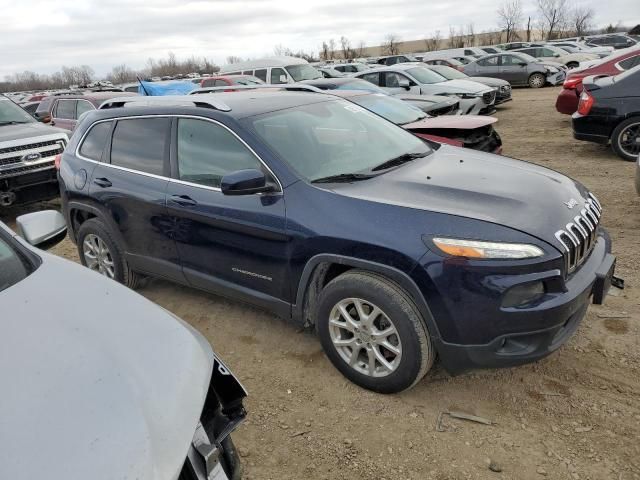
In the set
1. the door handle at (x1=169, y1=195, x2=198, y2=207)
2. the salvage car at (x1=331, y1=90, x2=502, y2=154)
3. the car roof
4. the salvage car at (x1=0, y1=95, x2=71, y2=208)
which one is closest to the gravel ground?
the door handle at (x1=169, y1=195, x2=198, y2=207)

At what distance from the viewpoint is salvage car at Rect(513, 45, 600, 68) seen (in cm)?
2294

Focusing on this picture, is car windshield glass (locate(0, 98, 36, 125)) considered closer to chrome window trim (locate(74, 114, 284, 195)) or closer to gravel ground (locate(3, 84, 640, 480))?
chrome window trim (locate(74, 114, 284, 195))

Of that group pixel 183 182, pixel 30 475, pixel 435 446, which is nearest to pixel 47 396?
pixel 30 475

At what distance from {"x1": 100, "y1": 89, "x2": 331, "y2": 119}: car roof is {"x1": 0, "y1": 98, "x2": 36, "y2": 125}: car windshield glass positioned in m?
4.87

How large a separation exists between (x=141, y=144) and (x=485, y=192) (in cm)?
267

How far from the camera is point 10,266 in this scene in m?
2.31

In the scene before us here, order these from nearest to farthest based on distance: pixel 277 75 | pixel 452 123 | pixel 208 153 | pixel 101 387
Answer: pixel 101 387 → pixel 208 153 → pixel 452 123 → pixel 277 75

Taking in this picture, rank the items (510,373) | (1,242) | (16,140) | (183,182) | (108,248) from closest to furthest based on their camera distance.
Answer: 1. (1,242)
2. (510,373)
3. (183,182)
4. (108,248)
5. (16,140)

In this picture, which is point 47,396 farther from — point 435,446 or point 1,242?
point 435,446

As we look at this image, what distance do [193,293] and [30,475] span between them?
3341mm

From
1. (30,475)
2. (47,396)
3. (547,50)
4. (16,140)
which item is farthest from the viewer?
(547,50)

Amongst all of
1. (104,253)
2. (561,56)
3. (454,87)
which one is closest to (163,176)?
(104,253)

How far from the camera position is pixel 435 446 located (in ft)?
8.57

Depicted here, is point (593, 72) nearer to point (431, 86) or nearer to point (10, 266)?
point (431, 86)
